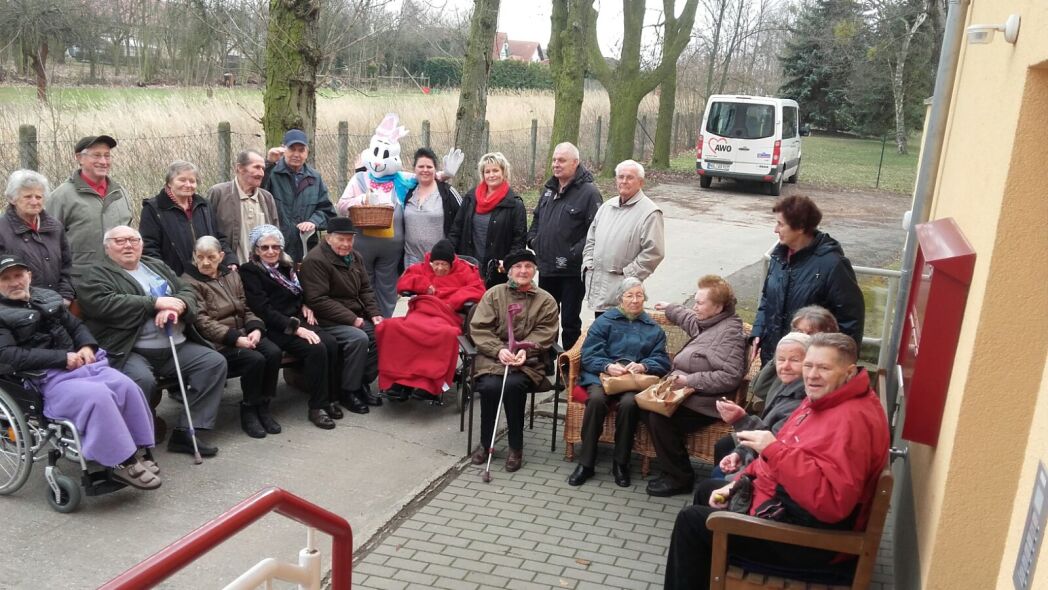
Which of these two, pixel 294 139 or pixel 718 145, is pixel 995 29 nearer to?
pixel 294 139

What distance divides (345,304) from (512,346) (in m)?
1.51

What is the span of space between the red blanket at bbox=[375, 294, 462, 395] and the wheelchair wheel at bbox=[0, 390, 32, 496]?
2.44 metres

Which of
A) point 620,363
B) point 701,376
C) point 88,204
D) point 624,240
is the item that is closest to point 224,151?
point 88,204

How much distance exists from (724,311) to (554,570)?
A: 2.02 metres

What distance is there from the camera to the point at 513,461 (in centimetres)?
618

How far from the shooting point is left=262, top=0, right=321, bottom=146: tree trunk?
30.5 feet

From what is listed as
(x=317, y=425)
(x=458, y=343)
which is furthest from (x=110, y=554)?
(x=458, y=343)

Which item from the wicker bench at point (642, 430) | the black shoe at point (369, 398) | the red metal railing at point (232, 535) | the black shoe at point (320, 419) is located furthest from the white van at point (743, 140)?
the red metal railing at point (232, 535)

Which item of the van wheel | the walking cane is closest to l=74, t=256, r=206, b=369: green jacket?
the walking cane

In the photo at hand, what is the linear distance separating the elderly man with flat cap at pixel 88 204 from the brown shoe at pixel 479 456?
2841mm

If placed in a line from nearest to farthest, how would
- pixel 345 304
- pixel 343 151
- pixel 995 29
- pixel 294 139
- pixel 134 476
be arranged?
1. pixel 995 29
2. pixel 134 476
3. pixel 345 304
4. pixel 294 139
5. pixel 343 151

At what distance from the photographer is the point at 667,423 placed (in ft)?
19.1

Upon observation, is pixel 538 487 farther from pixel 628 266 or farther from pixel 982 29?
pixel 982 29

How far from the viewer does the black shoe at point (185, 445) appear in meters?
6.01
